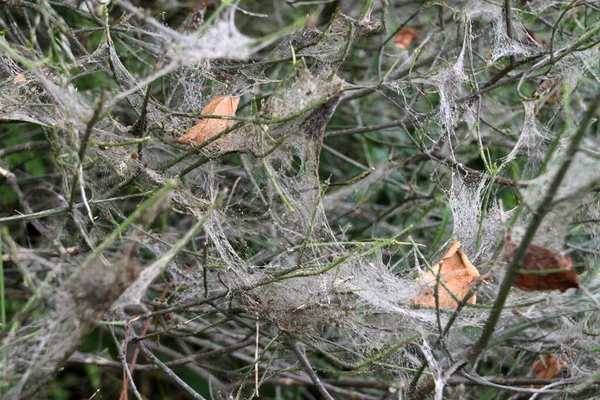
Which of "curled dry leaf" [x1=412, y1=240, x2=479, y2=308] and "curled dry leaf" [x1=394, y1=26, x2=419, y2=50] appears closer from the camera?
"curled dry leaf" [x1=412, y1=240, x2=479, y2=308]

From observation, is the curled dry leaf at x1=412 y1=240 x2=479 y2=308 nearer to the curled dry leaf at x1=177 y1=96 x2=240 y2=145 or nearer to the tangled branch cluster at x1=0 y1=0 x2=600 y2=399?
the tangled branch cluster at x1=0 y1=0 x2=600 y2=399

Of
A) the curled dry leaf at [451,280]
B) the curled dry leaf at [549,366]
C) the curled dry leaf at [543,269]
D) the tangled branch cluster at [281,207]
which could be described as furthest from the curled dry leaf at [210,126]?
the curled dry leaf at [549,366]

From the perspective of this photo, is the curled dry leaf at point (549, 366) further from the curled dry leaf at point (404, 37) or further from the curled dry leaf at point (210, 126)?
the curled dry leaf at point (404, 37)

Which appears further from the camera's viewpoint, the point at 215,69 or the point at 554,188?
the point at 215,69

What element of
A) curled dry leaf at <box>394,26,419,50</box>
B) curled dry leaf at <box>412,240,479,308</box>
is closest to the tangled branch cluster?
curled dry leaf at <box>412,240,479,308</box>

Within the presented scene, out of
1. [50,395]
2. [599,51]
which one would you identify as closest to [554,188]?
[599,51]

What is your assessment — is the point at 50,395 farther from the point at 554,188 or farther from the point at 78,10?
the point at 554,188
